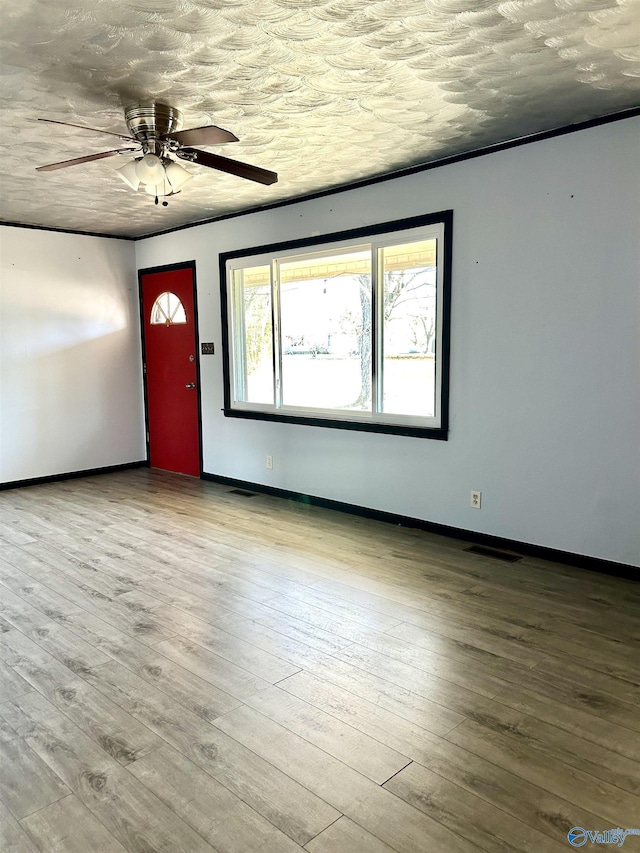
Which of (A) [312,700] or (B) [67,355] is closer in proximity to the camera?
(A) [312,700]

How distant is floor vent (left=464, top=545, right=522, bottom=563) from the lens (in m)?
3.90

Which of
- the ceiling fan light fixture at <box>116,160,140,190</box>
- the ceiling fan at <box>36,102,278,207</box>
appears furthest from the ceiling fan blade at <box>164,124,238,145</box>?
the ceiling fan light fixture at <box>116,160,140,190</box>

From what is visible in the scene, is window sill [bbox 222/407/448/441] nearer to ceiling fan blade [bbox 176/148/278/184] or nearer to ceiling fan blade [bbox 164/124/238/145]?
ceiling fan blade [bbox 176/148/278/184]

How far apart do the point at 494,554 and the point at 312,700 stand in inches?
76.7

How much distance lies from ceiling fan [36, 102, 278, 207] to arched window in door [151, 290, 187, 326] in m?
3.38

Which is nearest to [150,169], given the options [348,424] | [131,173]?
[131,173]

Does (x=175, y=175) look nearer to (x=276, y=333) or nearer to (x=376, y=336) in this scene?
(x=376, y=336)

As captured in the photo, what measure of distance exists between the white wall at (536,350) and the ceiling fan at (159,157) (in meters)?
1.55

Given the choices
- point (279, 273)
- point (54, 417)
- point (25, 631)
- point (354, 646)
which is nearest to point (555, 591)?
point (354, 646)

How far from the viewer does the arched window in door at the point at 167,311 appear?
6.54 m

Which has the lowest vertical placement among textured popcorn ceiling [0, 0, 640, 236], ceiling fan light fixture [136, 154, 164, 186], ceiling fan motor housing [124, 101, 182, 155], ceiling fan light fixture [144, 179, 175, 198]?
ceiling fan light fixture [144, 179, 175, 198]

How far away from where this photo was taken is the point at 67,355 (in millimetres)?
6477

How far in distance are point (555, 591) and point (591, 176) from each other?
2.31 metres

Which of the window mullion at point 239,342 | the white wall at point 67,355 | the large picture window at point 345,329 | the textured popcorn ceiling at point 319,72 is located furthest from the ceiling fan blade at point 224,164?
the white wall at point 67,355
